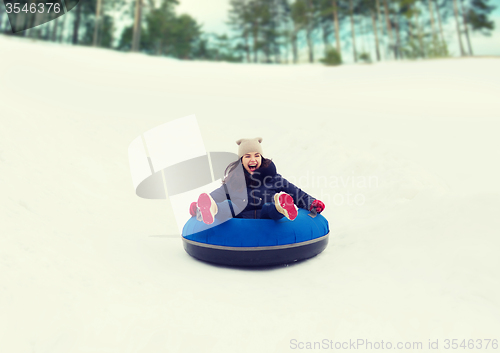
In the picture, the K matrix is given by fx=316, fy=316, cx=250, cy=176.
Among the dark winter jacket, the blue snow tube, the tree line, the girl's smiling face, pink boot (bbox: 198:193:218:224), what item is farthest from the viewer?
the tree line

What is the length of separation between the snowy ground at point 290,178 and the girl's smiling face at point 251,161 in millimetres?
815

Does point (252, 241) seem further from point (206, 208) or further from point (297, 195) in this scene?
point (297, 195)

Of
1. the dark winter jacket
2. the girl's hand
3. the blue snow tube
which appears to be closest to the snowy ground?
the blue snow tube

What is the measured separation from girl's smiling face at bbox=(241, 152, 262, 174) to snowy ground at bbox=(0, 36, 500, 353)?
82 centimetres

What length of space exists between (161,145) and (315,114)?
221 inches

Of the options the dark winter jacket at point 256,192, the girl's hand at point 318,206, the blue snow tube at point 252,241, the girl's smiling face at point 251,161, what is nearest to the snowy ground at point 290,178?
the blue snow tube at point 252,241

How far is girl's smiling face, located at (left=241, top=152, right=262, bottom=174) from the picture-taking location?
11.8 ft

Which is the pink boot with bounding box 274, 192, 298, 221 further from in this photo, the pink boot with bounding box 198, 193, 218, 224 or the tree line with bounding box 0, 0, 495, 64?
the tree line with bounding box 0, 0, 495, 64

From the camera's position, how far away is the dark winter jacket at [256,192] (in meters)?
3.41

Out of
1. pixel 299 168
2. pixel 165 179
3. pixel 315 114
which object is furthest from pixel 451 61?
pixel 165 179

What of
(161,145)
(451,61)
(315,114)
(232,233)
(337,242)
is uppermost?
(451,61)

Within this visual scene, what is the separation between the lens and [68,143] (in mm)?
6285

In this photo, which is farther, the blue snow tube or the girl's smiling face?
the girl's smiling face

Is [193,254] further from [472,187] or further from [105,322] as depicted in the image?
[472,187]
